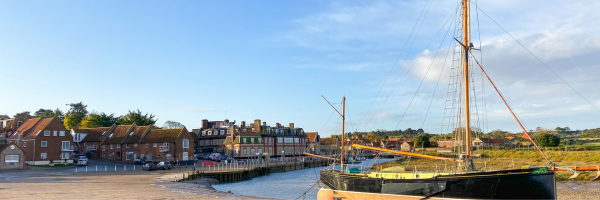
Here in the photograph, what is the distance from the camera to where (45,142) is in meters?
59.9

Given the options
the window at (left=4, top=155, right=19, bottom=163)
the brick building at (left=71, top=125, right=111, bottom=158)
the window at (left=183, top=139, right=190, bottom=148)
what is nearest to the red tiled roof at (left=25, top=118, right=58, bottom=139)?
the window at (left=4, top=155, right=19, bottom=163)

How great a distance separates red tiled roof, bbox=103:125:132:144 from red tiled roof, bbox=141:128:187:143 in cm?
520

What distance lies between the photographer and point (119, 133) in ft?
240

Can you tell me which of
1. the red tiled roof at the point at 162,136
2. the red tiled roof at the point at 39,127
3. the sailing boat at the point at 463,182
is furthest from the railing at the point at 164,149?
the sailing boat at the point at 463,182

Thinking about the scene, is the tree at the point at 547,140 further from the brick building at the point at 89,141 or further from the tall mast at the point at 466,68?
the brick building at the point at 89,141

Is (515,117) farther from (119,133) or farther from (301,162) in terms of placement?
(119,133)

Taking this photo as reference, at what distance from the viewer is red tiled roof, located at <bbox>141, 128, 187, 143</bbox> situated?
67.0 m

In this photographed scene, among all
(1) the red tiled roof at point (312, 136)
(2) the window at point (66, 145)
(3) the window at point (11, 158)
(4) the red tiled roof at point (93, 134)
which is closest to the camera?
(3) the window at point (11, 158)

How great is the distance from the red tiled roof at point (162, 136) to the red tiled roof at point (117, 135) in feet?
17.1

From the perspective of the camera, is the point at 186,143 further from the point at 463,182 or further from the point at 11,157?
the point at 463,182

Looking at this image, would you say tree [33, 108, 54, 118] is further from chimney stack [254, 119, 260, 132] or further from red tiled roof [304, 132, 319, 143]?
red tiled roof [304, 132, 319, 143]

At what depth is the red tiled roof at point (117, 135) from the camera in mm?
70969

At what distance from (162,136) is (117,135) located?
34.3ft

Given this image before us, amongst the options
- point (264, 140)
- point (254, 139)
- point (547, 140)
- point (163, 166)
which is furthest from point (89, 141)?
point (547, 140)
